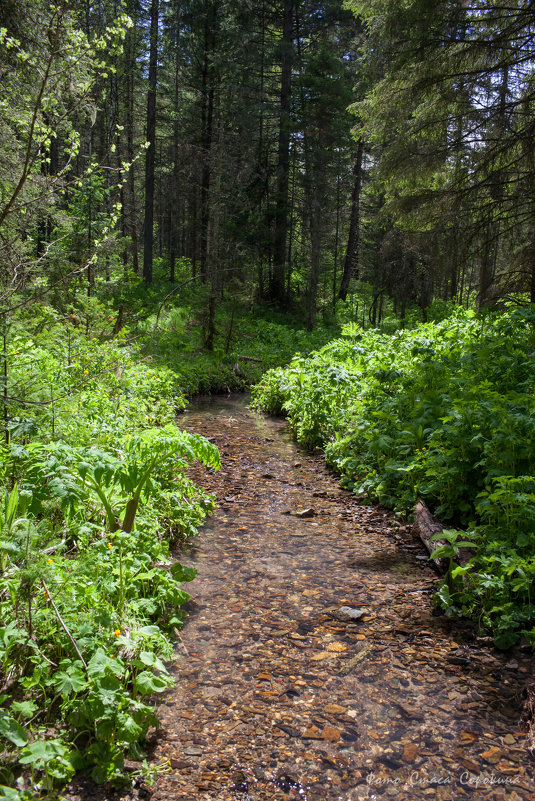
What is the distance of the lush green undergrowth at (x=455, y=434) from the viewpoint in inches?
145

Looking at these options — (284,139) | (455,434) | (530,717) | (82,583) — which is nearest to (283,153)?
(284,139)

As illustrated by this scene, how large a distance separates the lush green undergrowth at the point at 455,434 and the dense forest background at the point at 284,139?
2.40m

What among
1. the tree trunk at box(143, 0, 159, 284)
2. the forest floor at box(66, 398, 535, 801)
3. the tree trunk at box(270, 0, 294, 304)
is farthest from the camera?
the tree trunk at box(270, 0, 294, 304)

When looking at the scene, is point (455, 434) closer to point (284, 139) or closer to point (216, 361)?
point (216, 361)

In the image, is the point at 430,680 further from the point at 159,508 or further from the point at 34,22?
the point at 34,22

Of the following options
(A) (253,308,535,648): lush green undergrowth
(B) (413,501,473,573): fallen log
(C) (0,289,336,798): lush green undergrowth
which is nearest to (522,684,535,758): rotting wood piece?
(A) (253,308,535,648): lush green undergrowth

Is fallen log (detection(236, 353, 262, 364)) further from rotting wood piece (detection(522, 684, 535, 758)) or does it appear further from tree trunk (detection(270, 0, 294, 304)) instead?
rotting wood piece (detection(522, 684, 535, 758))

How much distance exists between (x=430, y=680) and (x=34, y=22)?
7.46 m

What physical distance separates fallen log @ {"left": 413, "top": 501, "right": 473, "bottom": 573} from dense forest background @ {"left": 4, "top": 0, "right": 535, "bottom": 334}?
3.66m

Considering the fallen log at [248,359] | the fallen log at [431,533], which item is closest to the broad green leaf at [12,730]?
the fallen log at [431,533]

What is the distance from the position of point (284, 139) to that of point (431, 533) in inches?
814

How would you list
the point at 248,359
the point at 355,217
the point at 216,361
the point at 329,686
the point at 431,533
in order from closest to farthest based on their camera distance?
1. the point at 329,686
2. the point at 431,533
3. the point at 216,361
4. the point at 248,359
5. the point at 355,217

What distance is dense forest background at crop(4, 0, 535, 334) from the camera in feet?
17.4

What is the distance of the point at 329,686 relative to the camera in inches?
123
